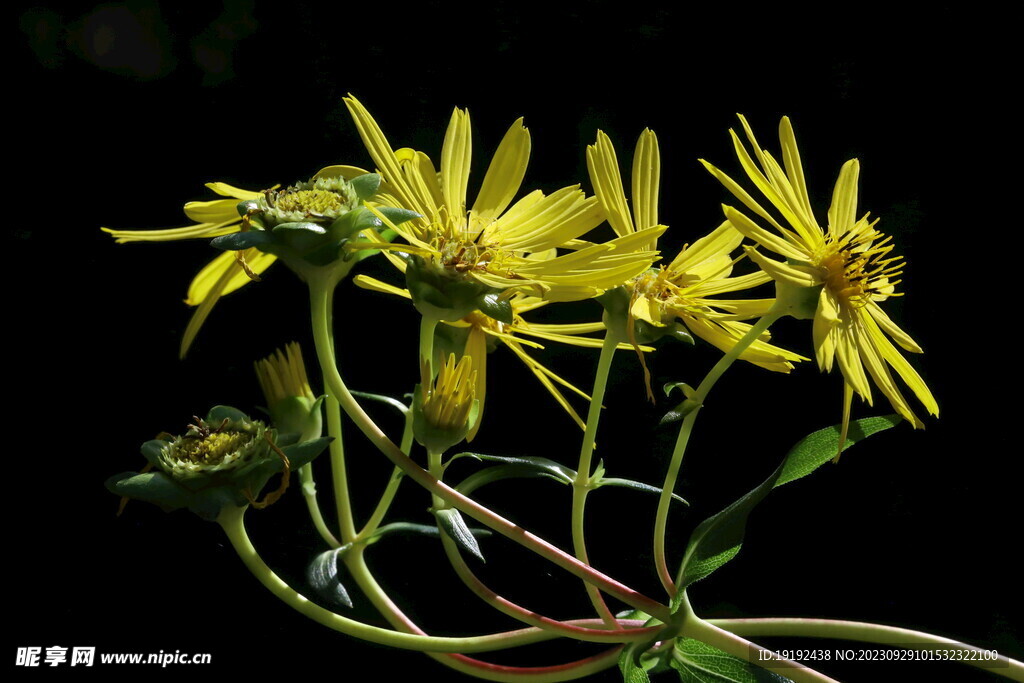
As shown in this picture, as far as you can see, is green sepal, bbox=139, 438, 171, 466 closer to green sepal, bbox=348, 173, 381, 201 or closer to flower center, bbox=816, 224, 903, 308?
green sepal, bbox=348, 173, 381, 201

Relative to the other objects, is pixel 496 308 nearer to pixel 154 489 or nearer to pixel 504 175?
pixel 504 175

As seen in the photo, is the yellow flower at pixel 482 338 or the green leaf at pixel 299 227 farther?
the yellow flower at pixel 482 338

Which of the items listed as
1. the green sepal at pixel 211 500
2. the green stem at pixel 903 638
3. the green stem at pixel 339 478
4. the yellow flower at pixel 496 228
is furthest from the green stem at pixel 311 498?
the green stem at pixel 903 638

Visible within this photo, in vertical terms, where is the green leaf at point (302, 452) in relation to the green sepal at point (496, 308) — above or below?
below

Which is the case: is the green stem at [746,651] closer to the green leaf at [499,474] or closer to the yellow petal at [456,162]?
the green leaf at [499,474]

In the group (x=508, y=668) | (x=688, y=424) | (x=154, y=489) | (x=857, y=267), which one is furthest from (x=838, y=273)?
(x=154, y=489)

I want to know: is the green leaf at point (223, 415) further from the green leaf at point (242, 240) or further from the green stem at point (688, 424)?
the green stem at point (688, 424)

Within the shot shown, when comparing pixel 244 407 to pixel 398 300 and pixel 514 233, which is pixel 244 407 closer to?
pixel 398 300

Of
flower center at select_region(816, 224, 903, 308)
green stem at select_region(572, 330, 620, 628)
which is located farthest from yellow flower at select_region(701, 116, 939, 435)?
green stem at select_region(572, 330, 620, 628)

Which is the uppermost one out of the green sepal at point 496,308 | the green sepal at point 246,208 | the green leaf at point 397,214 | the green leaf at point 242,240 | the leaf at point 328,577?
the green sepal at point 246,208
